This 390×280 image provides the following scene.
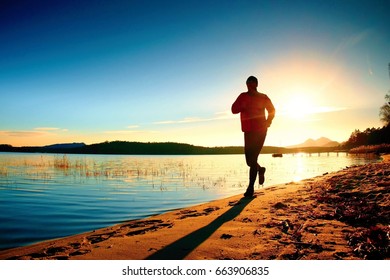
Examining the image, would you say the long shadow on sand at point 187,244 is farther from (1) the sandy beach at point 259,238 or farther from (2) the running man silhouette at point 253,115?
(2) the running man silhouette at point 253,115

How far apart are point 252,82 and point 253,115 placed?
2.57ft

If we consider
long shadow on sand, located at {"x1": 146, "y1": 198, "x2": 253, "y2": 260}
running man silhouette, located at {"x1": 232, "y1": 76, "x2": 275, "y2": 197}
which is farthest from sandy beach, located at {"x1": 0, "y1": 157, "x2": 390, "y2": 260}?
running man silhouette, located at {"x1": 232, "y1": 76, "x2": 275, "y2": 197}

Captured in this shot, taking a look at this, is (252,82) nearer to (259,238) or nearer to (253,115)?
(253,115)

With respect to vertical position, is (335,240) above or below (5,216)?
above

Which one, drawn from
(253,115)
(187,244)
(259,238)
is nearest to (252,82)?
(253,115)

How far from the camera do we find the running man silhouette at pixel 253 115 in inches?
270

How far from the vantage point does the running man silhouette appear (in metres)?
6.87

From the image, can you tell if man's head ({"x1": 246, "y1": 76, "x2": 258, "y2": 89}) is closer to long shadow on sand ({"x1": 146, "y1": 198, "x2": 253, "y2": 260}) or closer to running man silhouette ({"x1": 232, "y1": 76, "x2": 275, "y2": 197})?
running man silhouette ({"x1": 232, "y1": 76, "x2": 275, "y2": 197})

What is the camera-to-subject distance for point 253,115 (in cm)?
695

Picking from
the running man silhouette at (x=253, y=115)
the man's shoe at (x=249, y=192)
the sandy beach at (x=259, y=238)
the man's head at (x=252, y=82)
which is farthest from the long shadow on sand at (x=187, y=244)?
the man's head at (x=252, y=82)

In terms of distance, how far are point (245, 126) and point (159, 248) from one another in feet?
13.6
